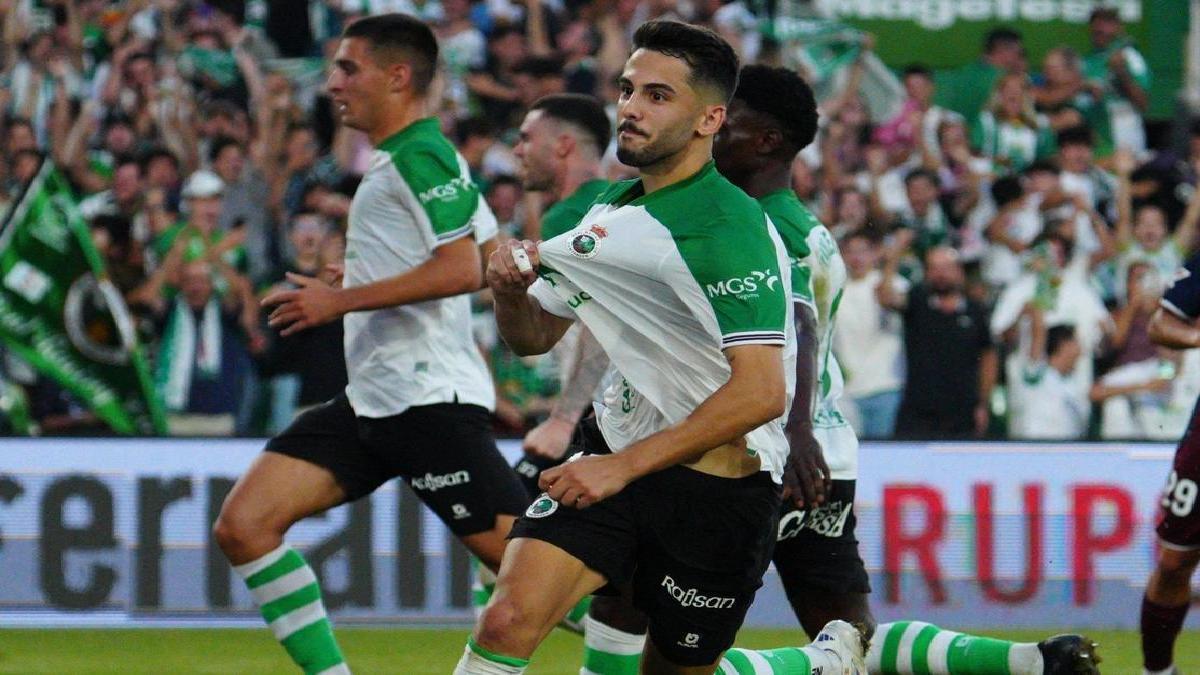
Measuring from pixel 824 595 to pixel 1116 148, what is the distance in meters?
9.83

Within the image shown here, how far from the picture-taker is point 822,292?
20.7 feet

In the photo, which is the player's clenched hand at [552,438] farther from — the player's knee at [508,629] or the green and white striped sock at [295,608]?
the player's knee at [508,629]

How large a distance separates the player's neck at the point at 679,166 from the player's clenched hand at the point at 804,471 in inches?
41.8

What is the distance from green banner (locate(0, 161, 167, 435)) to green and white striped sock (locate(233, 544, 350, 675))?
16.8ft

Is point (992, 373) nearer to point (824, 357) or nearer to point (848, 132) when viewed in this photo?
point (848, 132)

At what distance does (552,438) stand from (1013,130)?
837 centimetres

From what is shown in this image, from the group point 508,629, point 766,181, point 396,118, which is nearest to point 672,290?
point 508,629

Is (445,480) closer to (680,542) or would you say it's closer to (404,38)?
(404,38)

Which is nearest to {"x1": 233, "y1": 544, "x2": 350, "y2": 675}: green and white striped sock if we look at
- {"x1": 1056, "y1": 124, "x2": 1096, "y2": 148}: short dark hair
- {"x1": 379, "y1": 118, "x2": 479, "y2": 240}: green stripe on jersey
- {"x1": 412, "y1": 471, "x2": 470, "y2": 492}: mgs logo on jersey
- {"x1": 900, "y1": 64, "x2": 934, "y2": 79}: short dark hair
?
{"x1": 412, "y1": 471, "x2": 470, "y2": 492}: mgs logo on jersey

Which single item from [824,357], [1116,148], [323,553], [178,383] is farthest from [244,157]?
[824,357]

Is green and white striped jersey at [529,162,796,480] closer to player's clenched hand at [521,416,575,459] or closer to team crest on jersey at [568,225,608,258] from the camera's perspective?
team crest on jersey at [568,225,608,258]

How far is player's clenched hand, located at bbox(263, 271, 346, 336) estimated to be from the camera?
6.29 meters

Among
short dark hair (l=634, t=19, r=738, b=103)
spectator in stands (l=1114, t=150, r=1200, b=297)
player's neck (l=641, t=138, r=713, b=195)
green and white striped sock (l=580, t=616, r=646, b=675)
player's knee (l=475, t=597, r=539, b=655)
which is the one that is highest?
short dark hair (l=634, t=19, r=738, b=103)

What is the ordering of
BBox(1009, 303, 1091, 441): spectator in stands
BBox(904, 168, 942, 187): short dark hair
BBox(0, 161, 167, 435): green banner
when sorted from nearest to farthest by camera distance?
BBox(0, 161, 167, 435): green banner < BBox(1009, 303, 1091, 441): spectator in stands < BBox(904, 168, 942, 187): short dark hair
